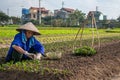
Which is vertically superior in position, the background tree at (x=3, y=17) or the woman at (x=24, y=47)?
the background tree at (x=3, y=17)

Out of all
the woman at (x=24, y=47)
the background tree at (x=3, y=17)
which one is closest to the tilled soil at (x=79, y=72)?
the woman at (x=24, y=47)

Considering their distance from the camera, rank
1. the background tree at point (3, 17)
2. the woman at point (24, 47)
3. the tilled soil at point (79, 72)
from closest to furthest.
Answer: the tilled soil at point (79, 72) < the woman at point (24, 47) < the background tree at point (3, 17)

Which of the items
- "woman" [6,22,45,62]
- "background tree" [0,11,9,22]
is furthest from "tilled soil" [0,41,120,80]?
"background tree" [0,11,9,22]

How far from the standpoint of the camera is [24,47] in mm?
6727

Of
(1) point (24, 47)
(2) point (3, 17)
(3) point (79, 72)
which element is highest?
(2) point (3, 17)

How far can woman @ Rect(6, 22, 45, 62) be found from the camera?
642 cm

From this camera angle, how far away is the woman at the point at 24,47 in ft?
21.0

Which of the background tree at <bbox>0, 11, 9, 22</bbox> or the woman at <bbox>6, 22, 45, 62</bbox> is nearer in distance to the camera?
the woman at <bbox>6, 22, 45, 62</bbox>

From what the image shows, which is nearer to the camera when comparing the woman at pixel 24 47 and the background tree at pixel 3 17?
the woman at pixel 24 47

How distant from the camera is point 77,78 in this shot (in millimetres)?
5426

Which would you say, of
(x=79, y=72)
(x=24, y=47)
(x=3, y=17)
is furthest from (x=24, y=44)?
(x=3, y=17)

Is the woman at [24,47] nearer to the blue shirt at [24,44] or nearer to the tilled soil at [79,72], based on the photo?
the blue shirt at [24,44]

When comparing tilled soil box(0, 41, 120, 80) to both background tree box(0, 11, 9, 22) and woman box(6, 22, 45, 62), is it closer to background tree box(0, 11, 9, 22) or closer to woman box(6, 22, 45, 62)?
woman box(6, 22, 45, 62)

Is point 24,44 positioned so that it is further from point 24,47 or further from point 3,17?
point 3,17
